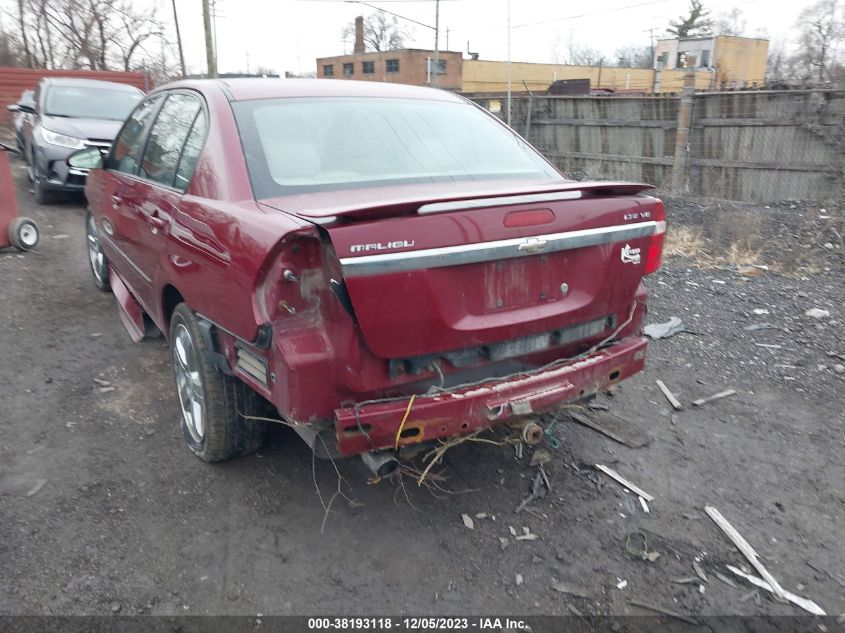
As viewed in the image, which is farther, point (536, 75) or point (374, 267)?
point (536, 75)

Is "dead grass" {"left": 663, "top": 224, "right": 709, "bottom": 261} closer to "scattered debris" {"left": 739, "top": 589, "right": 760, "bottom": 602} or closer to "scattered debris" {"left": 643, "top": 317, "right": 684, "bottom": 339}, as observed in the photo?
"scattered debris" {"left": 643, "top": 317, "right": 684, "bottom": 339}

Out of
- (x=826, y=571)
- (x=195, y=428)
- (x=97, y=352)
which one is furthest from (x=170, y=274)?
(x=826, y=571)

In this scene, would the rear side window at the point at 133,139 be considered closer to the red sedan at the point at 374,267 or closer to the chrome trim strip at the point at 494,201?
the red sedan at the point at 374,267

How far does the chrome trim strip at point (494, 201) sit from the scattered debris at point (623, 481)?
1.45 metres

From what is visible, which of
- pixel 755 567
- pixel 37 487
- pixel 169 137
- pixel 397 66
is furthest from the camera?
pixel 397 66

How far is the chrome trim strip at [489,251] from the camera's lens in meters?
2.32

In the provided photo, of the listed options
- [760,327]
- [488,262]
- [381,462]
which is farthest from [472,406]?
[760,327]

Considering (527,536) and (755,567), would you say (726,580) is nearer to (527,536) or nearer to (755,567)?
(755,567)

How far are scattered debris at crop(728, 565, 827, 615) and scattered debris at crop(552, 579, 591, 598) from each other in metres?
0.65

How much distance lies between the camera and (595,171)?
13.6 meters

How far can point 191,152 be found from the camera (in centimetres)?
336

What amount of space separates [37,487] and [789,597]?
3.36 m

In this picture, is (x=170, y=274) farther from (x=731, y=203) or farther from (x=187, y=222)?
(x=731, y=203)

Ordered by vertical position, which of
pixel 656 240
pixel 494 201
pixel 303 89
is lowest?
pixel 656 240
